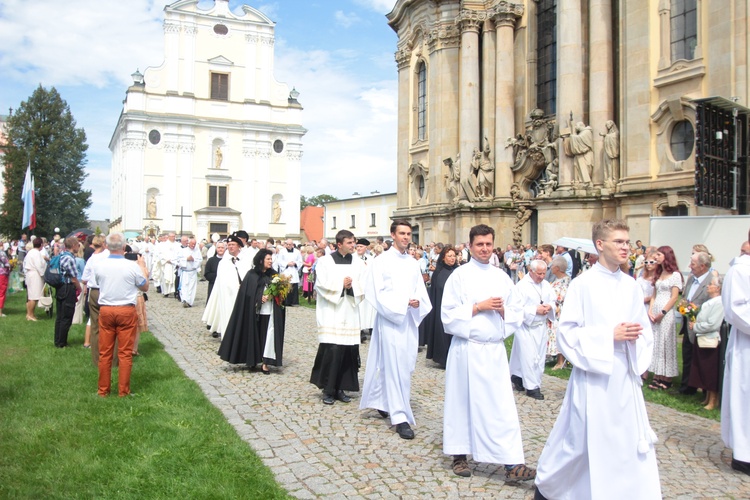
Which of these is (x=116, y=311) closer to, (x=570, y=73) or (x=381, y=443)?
(x=381, y=443)

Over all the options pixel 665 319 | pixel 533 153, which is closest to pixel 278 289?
pixel 665 319

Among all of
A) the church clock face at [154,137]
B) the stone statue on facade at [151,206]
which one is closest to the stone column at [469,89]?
the stone statue on facade at [151,206]

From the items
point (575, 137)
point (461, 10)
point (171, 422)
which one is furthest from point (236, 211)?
point (171, 422)

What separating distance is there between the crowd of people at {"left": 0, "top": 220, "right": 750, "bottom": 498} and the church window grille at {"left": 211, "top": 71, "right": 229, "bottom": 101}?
51.2 m

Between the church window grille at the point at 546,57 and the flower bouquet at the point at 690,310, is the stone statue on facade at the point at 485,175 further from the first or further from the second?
the flower bouquet at the point at 690,310

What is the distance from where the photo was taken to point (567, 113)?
70.0 ft

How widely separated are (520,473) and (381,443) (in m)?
1.62

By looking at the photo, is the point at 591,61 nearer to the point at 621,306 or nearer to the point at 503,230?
the point at 503,230

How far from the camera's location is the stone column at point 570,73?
21.2 meters

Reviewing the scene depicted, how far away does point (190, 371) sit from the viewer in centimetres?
994


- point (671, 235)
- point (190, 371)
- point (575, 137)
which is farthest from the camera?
point (575, 137)

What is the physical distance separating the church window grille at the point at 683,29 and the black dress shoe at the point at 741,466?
14893 millimetres

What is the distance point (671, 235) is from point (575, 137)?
6.36 metres

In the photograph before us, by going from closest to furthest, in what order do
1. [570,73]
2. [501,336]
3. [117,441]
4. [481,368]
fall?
[481,368] < [501,336] < [117,441] < [570,73]
